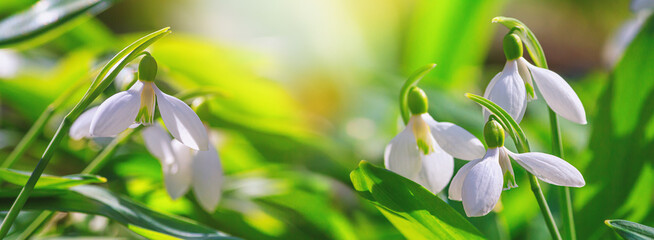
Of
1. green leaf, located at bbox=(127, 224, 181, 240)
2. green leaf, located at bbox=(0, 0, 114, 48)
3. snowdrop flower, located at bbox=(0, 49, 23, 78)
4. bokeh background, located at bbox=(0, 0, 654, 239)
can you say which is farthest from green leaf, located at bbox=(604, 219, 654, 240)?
snowdrop flower, located at bbox=(0, 49, 23, 78)

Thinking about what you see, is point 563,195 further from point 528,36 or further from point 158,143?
point 158,143

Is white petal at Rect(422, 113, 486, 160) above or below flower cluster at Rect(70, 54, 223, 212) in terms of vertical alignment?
below

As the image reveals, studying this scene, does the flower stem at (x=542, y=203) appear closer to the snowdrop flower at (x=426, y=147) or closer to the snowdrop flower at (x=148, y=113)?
the snowdrop flower at (x=426, y=147)

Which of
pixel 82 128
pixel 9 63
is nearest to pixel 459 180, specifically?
pixel 82 128

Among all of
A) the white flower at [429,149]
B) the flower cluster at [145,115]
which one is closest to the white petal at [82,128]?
the flower cluster at [145,115]

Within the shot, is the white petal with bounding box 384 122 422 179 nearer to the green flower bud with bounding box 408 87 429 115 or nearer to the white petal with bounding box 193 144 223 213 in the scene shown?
the green flower bud with bounding box 408 87 429 115

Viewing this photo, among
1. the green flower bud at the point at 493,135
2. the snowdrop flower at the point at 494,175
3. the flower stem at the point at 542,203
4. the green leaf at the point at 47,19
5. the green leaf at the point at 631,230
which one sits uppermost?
the green leaf at the point at 47,19

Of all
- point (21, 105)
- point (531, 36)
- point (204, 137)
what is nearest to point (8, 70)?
point (21, 105)
